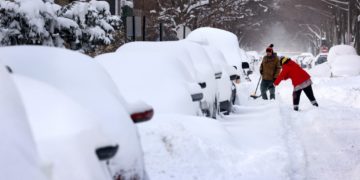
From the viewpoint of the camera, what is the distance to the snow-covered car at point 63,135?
2.60 metres

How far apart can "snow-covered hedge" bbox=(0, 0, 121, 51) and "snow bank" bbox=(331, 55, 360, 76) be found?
1812cm

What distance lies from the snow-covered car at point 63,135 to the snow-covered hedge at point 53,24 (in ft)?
33.6

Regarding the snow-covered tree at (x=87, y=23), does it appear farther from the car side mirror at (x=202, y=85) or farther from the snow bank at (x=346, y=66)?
the snow bank at (x=346, y=66)

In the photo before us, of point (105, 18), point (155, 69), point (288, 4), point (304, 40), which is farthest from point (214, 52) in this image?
point (304, 40)

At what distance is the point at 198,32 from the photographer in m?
23.1

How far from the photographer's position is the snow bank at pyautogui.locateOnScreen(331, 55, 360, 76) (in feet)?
108

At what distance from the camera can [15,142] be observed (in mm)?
2045

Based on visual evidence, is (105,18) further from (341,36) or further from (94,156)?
(341,36)

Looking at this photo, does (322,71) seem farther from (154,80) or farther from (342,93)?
(154,80)

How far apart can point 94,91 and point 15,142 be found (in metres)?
3.08

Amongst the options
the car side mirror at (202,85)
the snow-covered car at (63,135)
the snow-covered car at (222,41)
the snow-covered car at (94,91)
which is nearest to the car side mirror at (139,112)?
the snow-covered car at (94,91)

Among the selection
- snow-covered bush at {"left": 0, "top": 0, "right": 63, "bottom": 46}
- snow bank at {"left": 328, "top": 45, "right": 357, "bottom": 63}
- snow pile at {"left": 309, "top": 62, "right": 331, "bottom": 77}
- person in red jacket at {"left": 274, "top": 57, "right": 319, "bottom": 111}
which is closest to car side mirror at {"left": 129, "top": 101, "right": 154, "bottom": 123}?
snow-covered bush at {"left": 0, "top": 0, "right": 63, "bottom": 46}

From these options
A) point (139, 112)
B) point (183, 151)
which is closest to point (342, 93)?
point (183, 151)

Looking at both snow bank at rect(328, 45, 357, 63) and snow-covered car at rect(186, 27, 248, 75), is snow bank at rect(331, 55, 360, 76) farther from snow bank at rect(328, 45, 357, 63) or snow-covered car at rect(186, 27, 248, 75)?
snow-covered car at rect(186, 27, 248, 75)
